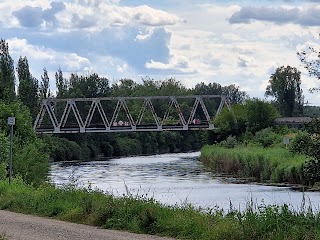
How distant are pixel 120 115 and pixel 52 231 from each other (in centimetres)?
13592

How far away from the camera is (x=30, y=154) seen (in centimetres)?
4341

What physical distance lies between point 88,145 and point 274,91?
38284 millimetres

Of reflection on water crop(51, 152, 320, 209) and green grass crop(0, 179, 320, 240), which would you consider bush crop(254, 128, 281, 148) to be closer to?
reflection on water crop(51, 152, 320, 209)

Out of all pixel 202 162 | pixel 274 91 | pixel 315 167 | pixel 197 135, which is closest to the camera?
pixel 315 167

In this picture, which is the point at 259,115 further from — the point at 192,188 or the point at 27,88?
the point at 192,188

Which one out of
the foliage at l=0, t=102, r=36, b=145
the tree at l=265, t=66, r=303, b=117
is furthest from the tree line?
the foliage at l=0, t=102, r=36, b=145

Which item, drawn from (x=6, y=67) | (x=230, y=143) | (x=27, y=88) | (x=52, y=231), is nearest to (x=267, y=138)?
(x=230, y=143)

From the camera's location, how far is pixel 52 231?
1873cm

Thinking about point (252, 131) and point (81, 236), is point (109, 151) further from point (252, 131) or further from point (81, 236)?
point (81, 236)

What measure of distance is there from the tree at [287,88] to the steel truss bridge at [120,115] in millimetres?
13010

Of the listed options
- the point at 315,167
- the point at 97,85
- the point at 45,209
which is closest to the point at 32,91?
the point at 97,85

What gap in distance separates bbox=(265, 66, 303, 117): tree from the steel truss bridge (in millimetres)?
13010

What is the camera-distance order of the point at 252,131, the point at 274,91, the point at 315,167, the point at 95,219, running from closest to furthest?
the point at 315,167
the point at 95,219
the point at 252,131
the point at 274,91

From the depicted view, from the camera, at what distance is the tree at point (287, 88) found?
445 feet
